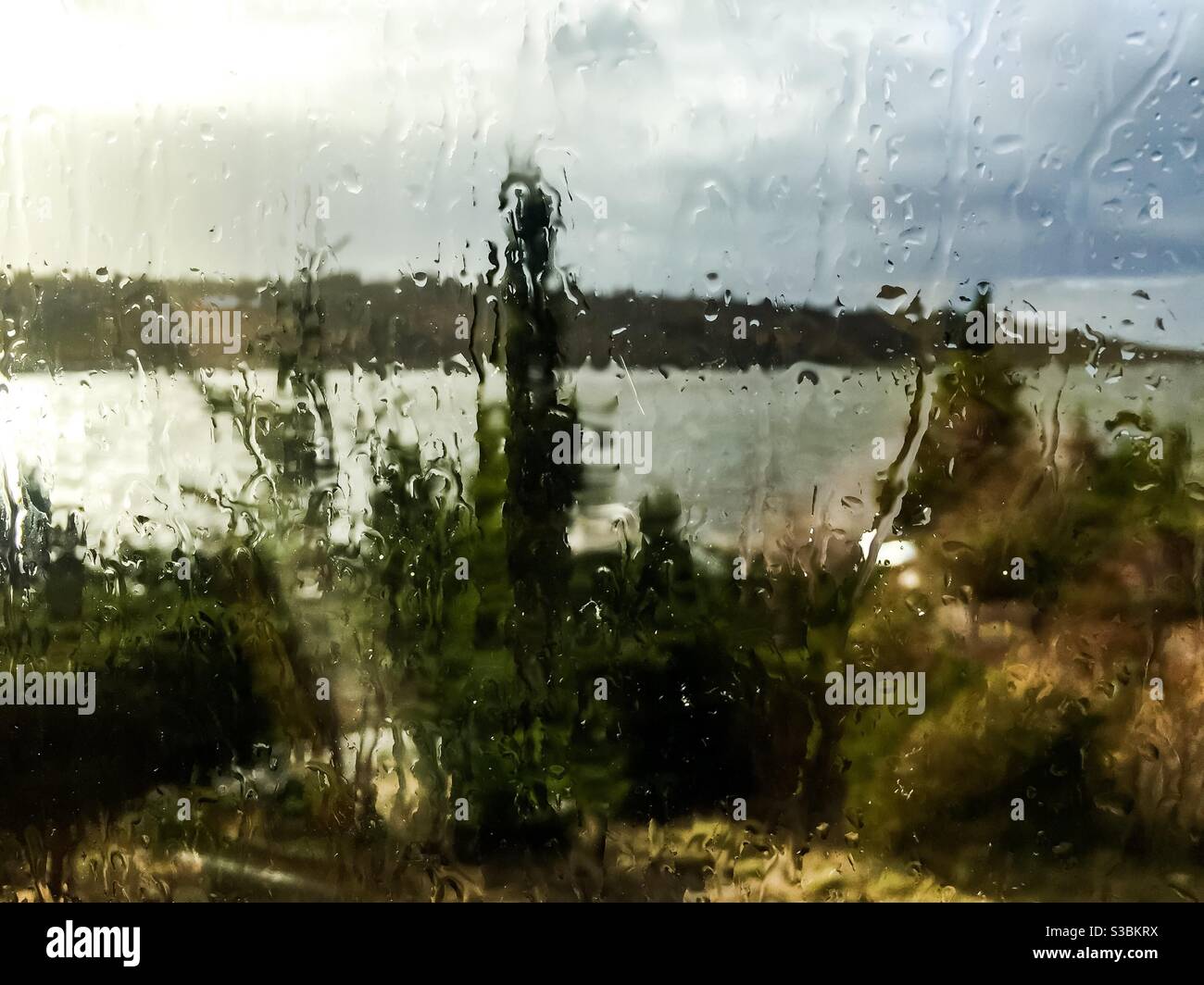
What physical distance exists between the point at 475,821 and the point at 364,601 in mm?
448

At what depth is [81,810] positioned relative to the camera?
1480 mm

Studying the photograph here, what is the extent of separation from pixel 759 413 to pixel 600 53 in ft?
2.31

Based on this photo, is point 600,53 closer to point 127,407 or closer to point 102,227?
point 102,227

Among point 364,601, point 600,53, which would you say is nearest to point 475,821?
point 364,601

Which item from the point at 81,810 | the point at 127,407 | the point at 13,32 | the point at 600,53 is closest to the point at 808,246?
the point at 600,53

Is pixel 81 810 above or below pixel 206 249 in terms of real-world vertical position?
below

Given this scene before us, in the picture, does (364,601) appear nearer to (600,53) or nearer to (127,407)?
(127,407)

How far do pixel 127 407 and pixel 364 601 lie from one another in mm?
570

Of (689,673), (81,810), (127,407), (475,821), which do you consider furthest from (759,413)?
(81,810)

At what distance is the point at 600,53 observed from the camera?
1.43 m

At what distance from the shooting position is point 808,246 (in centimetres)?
142
